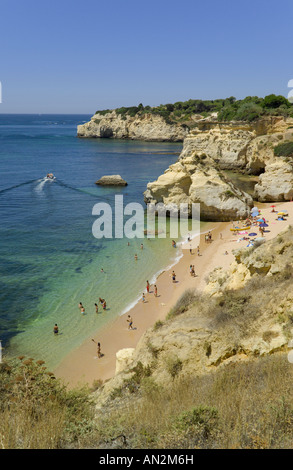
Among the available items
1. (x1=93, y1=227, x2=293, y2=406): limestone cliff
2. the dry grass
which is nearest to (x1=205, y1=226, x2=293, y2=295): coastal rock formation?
(x1=93, y1=227, x2=293, y2=406): limestone cliff

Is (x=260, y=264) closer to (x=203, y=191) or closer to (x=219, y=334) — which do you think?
(x=219, y=334)

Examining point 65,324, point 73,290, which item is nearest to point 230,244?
point 73,290

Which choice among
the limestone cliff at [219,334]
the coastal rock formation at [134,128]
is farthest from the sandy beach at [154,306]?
the coastal rock formation at [134,128]

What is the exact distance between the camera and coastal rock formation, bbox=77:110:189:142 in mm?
102812

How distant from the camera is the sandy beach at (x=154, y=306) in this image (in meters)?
12.5

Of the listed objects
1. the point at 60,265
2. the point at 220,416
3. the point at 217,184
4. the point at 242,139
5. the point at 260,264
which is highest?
the point at 242,139

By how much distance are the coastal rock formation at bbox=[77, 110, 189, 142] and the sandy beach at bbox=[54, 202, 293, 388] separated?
261 feet

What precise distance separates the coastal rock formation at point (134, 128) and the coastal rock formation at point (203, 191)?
7549 cm

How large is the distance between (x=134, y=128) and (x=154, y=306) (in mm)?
100207

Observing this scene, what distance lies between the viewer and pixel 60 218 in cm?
3098

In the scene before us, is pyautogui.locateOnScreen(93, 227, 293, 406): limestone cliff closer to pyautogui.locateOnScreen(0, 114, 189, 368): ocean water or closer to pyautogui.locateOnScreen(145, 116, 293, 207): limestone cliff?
pyautogui.locateOnScreen(0, 114, 189, 368): ocean water

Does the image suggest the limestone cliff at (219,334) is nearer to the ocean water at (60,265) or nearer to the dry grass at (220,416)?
the dry grass at (220,416)

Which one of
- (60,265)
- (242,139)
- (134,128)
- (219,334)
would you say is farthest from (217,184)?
(134,128)

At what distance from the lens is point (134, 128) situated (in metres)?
109
